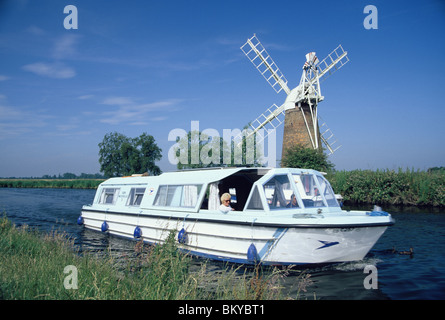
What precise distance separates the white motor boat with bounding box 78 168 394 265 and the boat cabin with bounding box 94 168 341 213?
3 cm

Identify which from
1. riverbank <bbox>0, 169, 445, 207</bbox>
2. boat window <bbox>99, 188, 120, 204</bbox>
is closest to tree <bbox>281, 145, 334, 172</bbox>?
riverbank <bbox>0, 169, 445, 207</bbox>

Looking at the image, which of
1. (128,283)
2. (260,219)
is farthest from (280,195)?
(128,283)

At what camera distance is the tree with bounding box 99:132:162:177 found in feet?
255

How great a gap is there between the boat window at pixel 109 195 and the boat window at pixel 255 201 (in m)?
A: 8.54

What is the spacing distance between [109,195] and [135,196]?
2.87 m

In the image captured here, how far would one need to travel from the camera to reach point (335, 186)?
28.4m

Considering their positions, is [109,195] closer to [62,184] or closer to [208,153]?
[208,153]

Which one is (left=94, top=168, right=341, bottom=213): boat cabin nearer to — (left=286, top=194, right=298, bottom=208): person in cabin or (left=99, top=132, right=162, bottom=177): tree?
(left=286, top=194, right=298, bottom=208): person in cabin

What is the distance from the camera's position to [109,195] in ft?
53.8

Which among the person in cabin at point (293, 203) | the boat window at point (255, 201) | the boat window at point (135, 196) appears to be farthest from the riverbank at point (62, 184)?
the person in cabin at point (293, 203)
